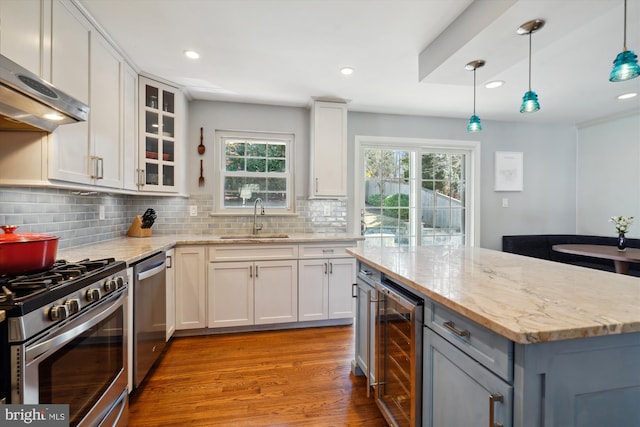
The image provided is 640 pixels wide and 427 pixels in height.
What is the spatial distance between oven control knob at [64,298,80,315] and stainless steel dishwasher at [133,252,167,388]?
74 centimetres

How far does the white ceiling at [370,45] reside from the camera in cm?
172

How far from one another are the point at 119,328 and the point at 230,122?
2.47 metres

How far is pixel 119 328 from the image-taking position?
1.56 metres

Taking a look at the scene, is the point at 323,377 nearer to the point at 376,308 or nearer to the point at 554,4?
the point at 376,308

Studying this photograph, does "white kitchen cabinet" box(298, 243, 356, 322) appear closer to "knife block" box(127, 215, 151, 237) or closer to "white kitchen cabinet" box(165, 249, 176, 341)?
"white kitchen cabinet" box(165, 249, 176, 341)

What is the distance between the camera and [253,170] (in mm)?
3479

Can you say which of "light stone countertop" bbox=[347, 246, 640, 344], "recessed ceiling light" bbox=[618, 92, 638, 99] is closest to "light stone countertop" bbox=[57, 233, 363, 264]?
"light stone countertop" bbox=[347, 246, 640, 344]

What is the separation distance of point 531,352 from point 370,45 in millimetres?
2166

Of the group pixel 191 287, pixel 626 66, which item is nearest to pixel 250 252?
pixel 191 287

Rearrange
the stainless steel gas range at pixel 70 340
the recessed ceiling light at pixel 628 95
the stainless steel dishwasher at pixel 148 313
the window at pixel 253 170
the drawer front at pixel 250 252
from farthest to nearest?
the window at pixel 253 170, the recessed ceiling light at pixel 628 95, the drawer front at pixel 250 252, the stainless steel dishwasher at pixel 148 313, the stainless steel gas range at pixel 70 340

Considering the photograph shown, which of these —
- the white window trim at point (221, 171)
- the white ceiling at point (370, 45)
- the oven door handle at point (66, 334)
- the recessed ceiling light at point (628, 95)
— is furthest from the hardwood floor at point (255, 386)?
the recessed ceiling light at point (628, 95)

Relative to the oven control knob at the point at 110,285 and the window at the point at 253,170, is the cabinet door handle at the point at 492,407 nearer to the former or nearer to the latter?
the oven control knob at the point at 110,285

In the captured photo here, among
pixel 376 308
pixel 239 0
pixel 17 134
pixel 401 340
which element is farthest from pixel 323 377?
pixel 239 0

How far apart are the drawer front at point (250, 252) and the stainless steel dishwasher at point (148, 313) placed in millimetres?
496
